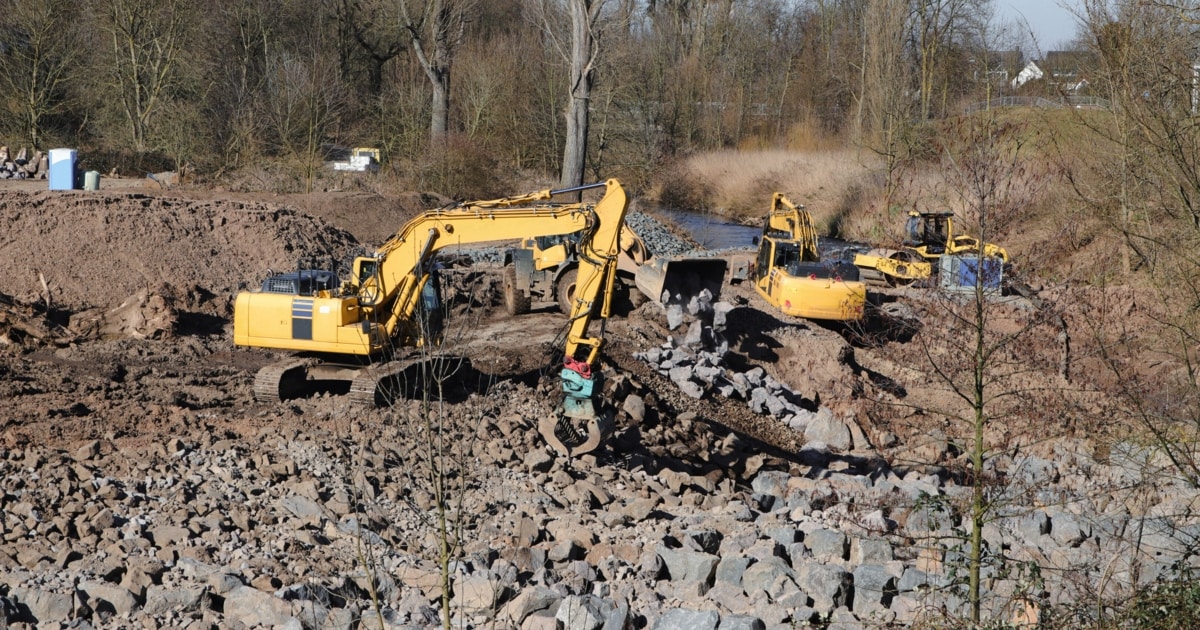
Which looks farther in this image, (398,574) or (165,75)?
(165,75)

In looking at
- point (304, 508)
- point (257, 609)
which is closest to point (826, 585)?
point (257, 609)

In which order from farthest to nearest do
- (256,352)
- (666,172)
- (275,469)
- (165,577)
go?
1. (666,172)
2. (256,352)
3. (275,469)
4. (165,577)

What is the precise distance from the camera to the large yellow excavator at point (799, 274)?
19359mm

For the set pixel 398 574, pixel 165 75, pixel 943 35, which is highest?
pixel 943 35

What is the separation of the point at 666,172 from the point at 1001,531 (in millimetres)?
34945

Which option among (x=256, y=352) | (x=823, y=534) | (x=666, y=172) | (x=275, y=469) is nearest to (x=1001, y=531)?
(x=823, y=534)

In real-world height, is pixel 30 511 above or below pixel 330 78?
below

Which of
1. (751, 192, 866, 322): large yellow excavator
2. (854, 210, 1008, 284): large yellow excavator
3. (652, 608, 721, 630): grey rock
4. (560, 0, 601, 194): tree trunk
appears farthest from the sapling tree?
(560, 0, 601, 194): tree trunk

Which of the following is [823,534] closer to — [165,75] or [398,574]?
[398,574]

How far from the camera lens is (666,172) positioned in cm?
4431

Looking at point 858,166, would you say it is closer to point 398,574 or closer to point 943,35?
→ point 943,35

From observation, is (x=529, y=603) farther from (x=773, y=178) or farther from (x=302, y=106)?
(x=773, y=178)

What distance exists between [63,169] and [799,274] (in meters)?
16.1

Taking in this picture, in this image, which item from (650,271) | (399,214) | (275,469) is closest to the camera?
(275,469)
